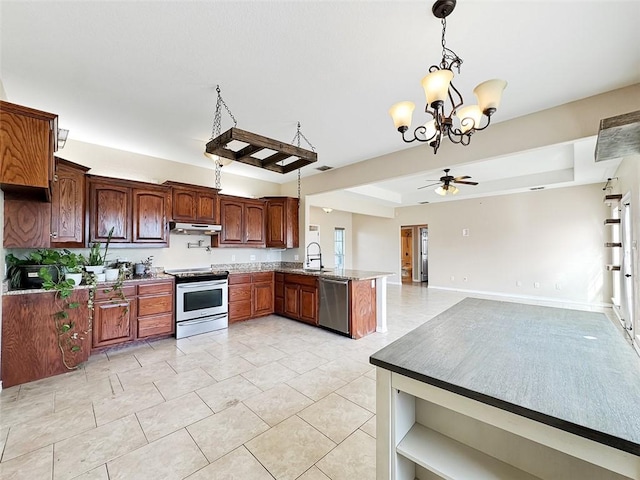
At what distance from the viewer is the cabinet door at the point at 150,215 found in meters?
3.92

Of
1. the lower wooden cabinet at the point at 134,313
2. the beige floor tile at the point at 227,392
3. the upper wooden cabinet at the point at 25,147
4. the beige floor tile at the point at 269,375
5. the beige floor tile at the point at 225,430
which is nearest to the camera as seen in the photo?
the beige floor tile at the point at 225,430

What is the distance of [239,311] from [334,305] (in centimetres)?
171

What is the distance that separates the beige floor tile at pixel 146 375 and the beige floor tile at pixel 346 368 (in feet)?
5.35

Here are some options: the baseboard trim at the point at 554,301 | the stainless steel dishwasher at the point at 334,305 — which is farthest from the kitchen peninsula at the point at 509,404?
the baseboard trim at the point at 554,301

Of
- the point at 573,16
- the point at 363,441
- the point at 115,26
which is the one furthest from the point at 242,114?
the point at 363,441

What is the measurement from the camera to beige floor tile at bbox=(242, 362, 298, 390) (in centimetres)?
269

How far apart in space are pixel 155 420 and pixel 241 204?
3.64 metres

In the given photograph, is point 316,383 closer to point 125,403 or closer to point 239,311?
point 125,403

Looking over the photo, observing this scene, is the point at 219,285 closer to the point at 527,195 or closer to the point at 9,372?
the point at 9,372

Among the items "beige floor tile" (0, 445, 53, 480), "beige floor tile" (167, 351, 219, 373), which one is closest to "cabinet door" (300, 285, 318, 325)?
"beige floor tile" (167, 351, 219, 373)

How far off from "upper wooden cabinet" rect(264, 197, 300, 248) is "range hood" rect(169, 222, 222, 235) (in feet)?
3.50

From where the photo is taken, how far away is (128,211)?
3852 mm

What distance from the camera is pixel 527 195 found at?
6676mm

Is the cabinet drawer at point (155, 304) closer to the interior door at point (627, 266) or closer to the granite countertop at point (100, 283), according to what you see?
the granite countertop at point (100, 283)
